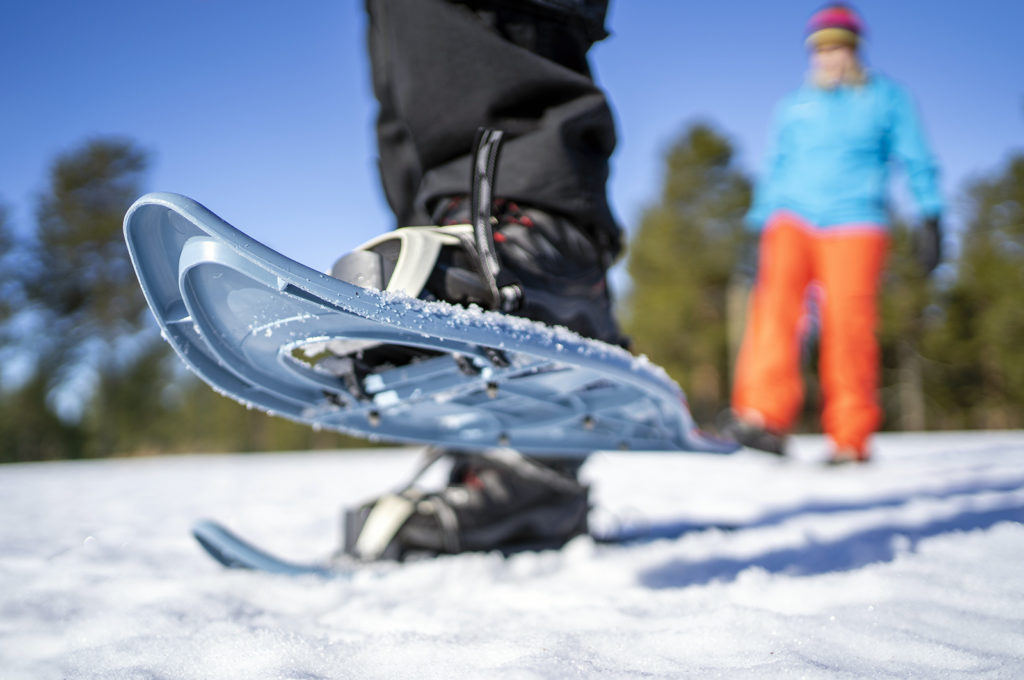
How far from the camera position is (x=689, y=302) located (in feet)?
57.0

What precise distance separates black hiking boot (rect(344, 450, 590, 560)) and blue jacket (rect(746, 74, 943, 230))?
2.09 m

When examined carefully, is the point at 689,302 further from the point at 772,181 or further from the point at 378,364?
the point at 378,364

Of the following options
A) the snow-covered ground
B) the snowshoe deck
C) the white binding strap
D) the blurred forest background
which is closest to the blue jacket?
the snow-covered ground

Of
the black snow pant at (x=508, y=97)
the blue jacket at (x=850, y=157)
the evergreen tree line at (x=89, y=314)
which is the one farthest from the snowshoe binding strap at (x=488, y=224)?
the evergreen tree line at (x=89, y=314)

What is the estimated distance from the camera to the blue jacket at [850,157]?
270 cm

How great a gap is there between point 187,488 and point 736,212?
17.6m

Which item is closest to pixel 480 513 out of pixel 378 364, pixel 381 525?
pixel 381 525

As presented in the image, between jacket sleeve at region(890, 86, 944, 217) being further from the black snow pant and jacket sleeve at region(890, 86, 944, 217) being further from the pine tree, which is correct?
the pine tree

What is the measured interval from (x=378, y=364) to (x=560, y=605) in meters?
0.41

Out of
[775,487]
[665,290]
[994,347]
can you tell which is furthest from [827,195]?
[994,347]

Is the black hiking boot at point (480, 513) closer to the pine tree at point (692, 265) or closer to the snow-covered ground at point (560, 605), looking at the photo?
the snow-covered ground at point (560, 605)

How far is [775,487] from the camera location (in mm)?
2117

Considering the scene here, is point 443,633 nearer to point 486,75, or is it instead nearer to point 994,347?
point 486,75

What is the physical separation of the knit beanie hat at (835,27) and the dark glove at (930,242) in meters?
0.87
